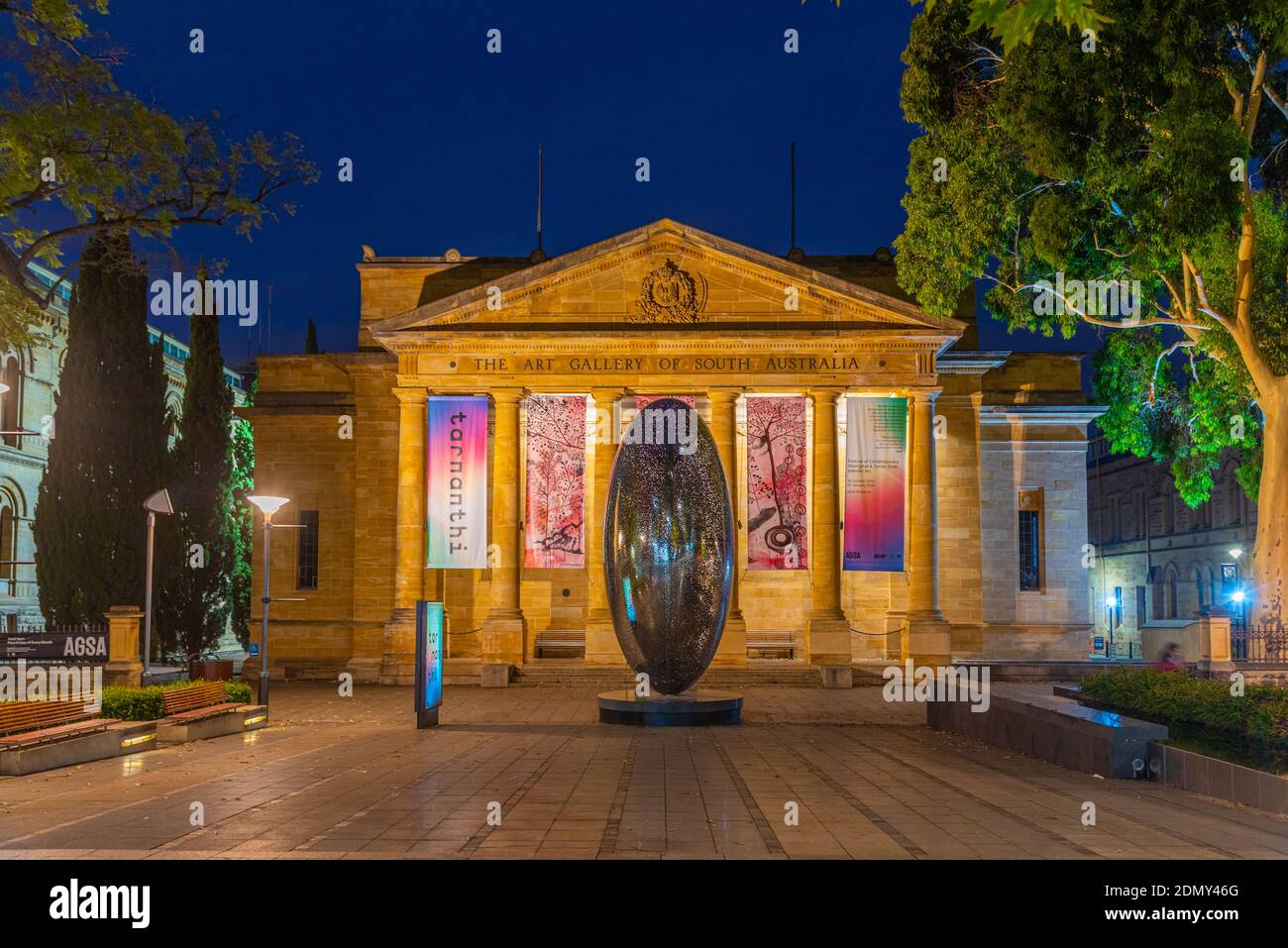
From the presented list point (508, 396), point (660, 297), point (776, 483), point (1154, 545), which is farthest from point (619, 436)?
point (1154, 545)

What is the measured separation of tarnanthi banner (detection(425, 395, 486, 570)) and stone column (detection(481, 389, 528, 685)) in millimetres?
728

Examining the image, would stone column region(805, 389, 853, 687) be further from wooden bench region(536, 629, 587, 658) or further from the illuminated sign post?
the illuminated sign post

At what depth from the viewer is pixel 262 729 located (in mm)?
22359

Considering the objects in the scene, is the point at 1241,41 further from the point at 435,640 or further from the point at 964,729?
the point at 435,640

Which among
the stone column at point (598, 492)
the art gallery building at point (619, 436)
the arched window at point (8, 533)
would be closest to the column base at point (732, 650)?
the art gallery building at point (619, 436)

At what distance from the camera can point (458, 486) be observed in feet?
117

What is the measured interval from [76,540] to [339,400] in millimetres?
10025

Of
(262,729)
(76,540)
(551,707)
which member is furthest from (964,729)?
(76,540)

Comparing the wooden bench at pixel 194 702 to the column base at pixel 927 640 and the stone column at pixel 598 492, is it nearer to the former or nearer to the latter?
the stone column at pixel 598 492

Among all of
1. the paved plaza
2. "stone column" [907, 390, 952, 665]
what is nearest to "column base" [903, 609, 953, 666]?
"stone column" [907, 390, 952, 665]

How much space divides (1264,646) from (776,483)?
569 inches

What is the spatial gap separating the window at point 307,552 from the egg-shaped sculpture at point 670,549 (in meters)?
22.1

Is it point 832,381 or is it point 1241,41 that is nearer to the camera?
point 1241,41
